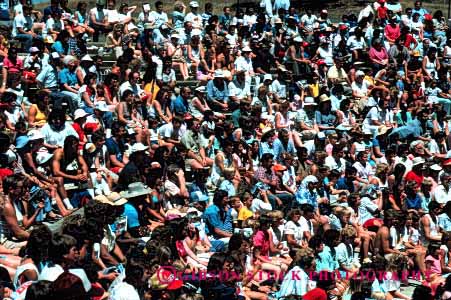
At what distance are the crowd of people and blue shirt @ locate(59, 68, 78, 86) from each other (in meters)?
0.03

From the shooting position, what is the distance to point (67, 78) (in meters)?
18.1

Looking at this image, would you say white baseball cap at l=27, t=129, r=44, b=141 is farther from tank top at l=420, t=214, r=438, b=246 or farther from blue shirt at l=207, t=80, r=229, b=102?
tank top at l=420, t=214, r=438, b=246

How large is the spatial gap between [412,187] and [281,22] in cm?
883

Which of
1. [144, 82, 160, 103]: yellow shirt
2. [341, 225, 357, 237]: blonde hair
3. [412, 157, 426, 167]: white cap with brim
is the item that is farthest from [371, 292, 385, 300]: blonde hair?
[144, 82, 160, 103]: yellow shirt

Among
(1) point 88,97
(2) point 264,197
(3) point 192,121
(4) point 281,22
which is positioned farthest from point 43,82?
(4) point 281,22

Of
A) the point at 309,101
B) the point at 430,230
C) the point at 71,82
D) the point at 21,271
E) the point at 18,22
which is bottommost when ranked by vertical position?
the point at 430,230

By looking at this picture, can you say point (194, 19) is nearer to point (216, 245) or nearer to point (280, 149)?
point (280, 149)

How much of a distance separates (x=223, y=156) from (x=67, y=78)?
343cm

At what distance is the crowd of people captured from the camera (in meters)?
11.8

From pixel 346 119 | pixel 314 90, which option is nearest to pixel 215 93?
pixel 314 90

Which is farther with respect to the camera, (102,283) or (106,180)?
(106,180)

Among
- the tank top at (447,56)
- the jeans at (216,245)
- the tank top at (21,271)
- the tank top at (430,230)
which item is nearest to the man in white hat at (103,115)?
the jeans at (216,245)

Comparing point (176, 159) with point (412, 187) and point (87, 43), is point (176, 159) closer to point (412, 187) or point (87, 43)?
point (412, 187)

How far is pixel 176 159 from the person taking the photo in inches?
639
